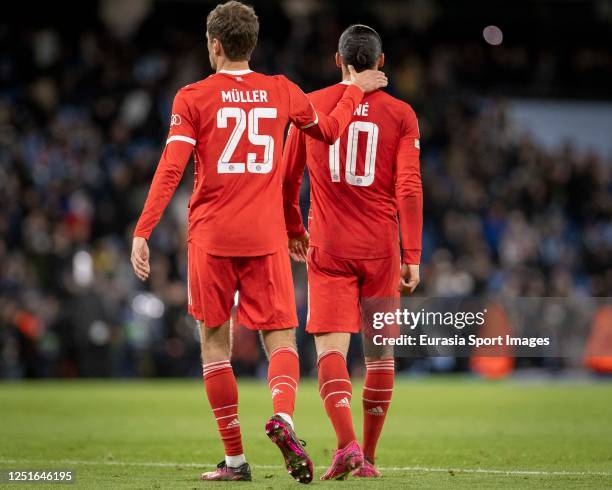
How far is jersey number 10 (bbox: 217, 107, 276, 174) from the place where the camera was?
666 cm

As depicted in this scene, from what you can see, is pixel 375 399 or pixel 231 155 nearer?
pixel 231 155

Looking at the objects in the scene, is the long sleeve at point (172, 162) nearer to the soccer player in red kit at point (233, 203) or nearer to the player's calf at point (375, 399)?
the soccer player in red kit at point (233, 203)

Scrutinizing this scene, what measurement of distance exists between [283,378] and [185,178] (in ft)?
47.8

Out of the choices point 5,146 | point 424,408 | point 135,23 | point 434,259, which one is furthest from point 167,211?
point 424,408

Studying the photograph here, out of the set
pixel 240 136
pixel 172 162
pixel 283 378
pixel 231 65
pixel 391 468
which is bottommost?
pixel 391 468

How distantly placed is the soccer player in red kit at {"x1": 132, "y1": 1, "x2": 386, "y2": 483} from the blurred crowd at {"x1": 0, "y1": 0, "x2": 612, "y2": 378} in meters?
11.9

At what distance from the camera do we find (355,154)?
730cm

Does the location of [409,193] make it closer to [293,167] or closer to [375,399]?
[293,167]

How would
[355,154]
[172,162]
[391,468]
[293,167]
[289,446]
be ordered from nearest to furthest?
[289,446] < [172,162] < [355,154] < [293,167] < [391,468]

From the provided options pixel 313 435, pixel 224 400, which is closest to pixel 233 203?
pixel 224 400

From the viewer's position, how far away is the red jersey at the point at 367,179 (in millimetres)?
7270

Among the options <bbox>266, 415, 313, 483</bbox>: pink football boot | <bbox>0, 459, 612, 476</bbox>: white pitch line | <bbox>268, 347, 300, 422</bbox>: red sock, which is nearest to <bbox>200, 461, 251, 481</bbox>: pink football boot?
<bbox>268, 347, 300, 422</bbox>: red sock

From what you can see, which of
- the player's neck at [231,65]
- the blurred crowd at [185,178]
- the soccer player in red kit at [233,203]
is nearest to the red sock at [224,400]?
the soccer player in red kit at [233,203]

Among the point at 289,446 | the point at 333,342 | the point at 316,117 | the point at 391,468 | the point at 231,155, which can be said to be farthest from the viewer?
the point at 391,468
